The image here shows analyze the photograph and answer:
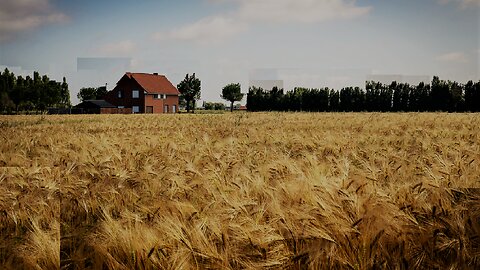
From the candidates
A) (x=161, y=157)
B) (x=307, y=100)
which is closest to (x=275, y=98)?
(x=307, y=100)

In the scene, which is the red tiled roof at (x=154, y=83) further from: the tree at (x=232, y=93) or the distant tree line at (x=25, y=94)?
the tree at (x=232, y=93)

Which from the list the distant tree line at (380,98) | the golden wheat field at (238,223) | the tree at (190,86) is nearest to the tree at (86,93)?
the tree at (190,86)

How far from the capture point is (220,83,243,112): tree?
87.3 meters

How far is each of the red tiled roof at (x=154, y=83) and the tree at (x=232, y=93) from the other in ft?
77.3

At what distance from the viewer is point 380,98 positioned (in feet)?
183

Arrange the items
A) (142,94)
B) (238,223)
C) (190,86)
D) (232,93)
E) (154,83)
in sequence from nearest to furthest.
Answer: (238,223), (142,94), (154,83), (190,86), (232,93)

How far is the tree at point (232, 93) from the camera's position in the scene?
87.3 m

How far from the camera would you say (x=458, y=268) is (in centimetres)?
215

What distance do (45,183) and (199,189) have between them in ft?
5.50

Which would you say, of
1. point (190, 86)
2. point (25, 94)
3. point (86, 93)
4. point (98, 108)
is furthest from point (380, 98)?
point (86, 93)

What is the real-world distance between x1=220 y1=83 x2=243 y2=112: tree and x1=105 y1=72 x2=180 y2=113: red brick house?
2491 cm

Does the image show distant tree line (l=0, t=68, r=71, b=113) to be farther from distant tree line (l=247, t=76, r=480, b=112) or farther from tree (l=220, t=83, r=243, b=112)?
tree (l=220, t=83, r=243, b=112)

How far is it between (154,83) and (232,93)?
2819 centimetres

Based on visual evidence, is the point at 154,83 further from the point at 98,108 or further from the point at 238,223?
the point at 238,223
